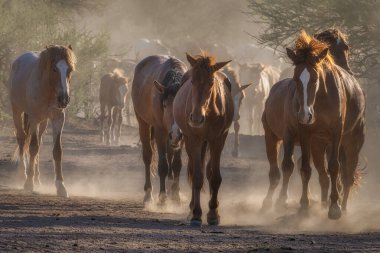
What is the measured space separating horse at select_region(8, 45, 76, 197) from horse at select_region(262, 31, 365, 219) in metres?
3.35

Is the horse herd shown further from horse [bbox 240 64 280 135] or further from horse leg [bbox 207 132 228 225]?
horse [bbox 240 64 280 135]

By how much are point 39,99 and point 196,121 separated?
524 cm

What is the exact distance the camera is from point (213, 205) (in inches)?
457

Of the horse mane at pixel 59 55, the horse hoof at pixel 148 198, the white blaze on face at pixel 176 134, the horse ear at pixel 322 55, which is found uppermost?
the horse ear at pixel 322 55

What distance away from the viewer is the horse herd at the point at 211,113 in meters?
11.4

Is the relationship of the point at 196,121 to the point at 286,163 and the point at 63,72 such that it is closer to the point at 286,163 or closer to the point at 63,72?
the point at 286,163

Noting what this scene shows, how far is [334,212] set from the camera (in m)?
11.7

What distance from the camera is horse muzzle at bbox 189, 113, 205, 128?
1093 centimetres

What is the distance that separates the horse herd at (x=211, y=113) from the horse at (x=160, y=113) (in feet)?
0.05

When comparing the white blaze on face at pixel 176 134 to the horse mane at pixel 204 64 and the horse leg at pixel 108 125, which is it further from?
the horse leg at pixel 108 125

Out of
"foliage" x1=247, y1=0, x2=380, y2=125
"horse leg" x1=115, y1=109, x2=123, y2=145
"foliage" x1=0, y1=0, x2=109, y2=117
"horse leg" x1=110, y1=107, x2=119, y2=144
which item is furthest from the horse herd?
"foliage" x1=0, y1=0, x2=109, y2=117

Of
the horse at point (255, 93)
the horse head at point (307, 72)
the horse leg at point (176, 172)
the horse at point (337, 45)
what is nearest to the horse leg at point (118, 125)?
the horse at point (255, 93)

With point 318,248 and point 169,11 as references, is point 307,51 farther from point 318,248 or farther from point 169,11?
point 169,11

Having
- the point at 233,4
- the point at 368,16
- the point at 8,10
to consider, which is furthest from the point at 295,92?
the point at 233,4
